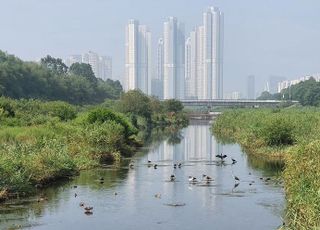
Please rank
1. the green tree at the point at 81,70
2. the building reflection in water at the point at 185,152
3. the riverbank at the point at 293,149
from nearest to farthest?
the riverbank at the point at 293,149
the building reflection in water at the point at 185,152
the green tree at the point at 81,70

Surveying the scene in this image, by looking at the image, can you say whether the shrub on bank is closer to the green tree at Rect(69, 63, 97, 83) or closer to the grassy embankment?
the grassy embankment

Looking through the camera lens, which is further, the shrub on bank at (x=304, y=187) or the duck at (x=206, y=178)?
the duck at (x=206, y=178)

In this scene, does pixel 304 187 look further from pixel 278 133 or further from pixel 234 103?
pixel 234 103

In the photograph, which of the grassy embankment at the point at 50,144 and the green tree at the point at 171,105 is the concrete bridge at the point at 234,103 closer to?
the green tree at the point at 171,105

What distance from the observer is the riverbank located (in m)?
12.6

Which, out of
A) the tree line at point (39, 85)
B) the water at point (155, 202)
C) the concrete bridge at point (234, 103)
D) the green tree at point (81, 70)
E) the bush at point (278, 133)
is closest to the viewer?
the water at point (155, 202)

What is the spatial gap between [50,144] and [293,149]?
1195cm

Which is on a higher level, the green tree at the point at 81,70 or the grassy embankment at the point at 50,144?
the green tree at the point at 81,70

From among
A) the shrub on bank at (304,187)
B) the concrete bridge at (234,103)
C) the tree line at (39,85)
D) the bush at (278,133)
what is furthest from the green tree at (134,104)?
the shrub on bank at (304,187)

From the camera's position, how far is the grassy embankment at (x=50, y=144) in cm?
2123

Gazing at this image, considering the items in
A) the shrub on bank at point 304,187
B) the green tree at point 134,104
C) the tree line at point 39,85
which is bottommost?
the shrub on bank at point 304,187

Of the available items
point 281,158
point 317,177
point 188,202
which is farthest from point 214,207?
point 281,158

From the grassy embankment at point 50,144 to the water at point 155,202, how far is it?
0.81 metres

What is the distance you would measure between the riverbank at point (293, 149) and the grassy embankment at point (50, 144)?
8.91 m
